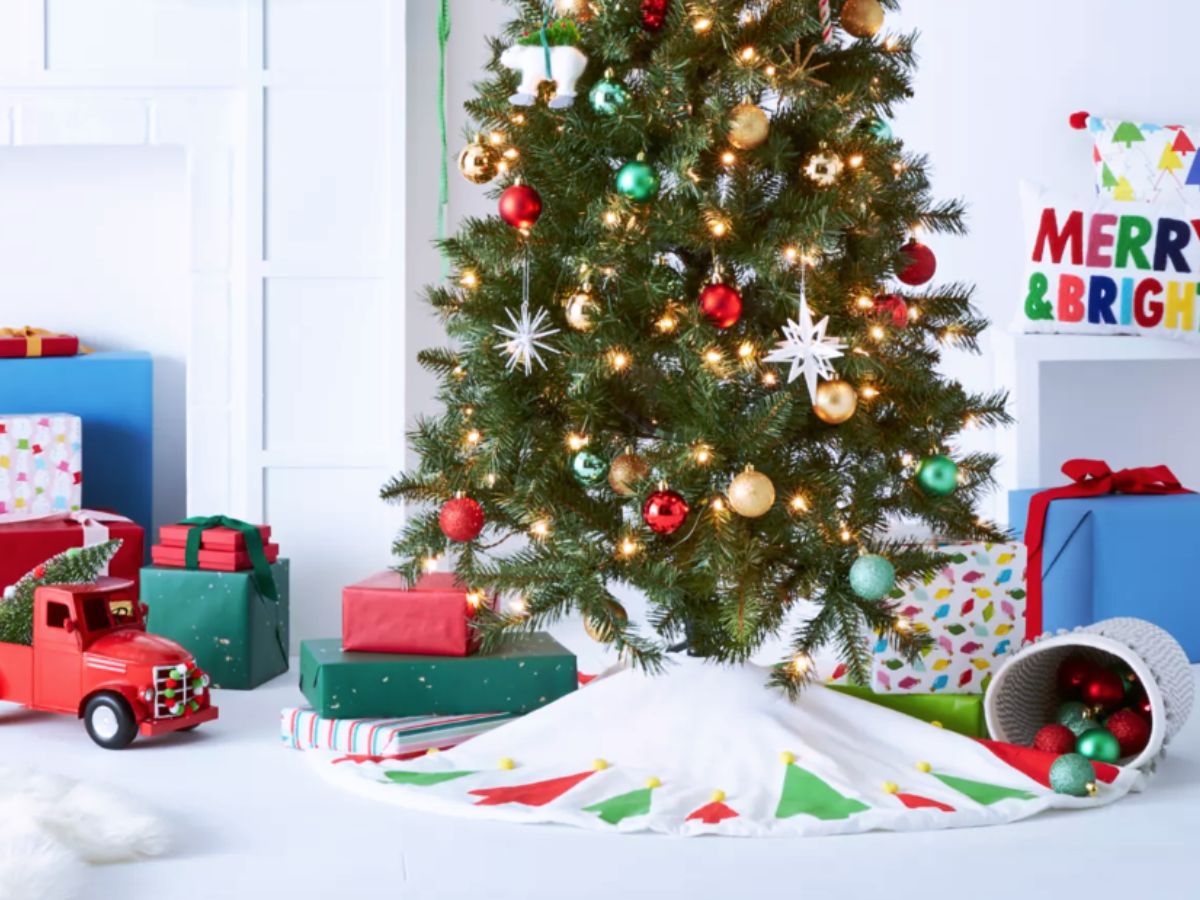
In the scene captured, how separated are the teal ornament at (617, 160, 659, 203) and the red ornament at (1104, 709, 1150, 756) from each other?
1.14m

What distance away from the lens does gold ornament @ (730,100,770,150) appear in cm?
229

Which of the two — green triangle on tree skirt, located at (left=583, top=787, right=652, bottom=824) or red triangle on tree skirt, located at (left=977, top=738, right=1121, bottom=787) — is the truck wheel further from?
red triangle on tree skirt, located at (left=977, top=738, right=1121, bottom=787)

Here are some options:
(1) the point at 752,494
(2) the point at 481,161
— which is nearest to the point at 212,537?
(2) the point at 481,161

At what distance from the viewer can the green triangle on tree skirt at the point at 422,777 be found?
2.34m

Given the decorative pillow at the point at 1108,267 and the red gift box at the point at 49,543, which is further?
the decorative pillow at the point at 1108,267

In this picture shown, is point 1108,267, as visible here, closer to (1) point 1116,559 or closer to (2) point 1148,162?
(2) point 1148,162

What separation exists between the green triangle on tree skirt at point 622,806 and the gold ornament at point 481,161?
3.20 feet

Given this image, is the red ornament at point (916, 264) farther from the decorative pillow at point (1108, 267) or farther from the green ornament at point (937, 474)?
the decorative pillow at point (1108, 267)

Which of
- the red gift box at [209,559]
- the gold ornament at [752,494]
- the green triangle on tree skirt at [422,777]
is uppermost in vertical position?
the gold ornament at [752,494]

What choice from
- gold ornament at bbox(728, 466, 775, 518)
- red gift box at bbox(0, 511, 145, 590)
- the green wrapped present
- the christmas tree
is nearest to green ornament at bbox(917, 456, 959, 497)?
the christmas tree

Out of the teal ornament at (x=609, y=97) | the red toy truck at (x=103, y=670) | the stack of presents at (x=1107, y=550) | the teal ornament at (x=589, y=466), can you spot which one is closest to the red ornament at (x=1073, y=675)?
the stack of presents at (x=1107, y=550)

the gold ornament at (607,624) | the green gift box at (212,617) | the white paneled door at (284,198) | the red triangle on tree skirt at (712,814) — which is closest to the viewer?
the red triangle on tree skirt at (712,814)

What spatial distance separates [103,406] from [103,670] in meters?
1.21

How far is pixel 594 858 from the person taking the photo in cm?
206
